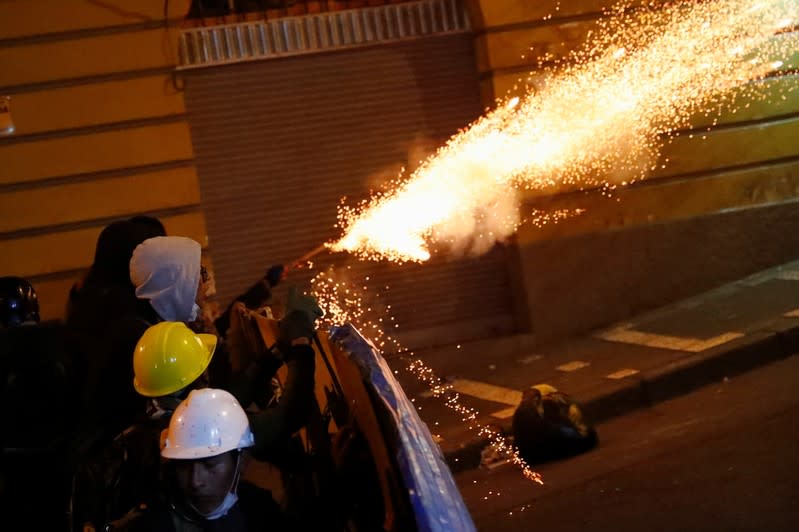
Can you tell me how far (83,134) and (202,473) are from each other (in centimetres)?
693

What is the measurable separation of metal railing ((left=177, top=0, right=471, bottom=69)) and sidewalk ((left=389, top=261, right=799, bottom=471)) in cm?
296

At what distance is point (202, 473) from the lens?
295 cm

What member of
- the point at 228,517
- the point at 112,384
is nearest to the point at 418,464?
the point at 228,517

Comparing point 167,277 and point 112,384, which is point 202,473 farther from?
point 167,277

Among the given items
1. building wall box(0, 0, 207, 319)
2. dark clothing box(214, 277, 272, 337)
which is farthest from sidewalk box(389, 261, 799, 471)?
building wall box(0, 0, 207, 319)

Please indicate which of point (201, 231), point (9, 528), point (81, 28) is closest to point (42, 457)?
point (9, 528)

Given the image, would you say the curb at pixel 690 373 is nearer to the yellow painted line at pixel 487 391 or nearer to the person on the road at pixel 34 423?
the yellow painted line at pixel 487 391

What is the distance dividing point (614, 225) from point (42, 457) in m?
6.85

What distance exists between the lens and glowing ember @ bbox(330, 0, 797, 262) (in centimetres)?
977

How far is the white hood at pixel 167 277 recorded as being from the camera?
4434mm

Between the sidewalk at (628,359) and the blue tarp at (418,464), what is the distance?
4.21m

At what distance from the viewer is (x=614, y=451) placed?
674cm

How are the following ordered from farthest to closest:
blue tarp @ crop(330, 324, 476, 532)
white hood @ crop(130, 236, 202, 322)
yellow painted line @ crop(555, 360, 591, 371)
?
yellow painted line @ crop(555, 360, 591, 371)
white hood @ crop(130, 236, 202, 322)
blue tarp @ crop(330, 324, 476, 532)

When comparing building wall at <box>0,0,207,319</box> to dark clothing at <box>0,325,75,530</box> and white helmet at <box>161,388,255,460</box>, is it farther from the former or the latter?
white helmet at <box>161,388,255,460</box>
